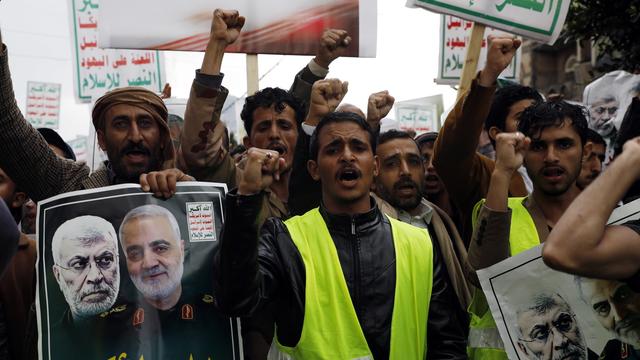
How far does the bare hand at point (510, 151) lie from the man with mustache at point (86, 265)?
140 cm

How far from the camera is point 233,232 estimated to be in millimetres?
2660

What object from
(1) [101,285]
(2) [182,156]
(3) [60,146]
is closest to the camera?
(1) [101,285]

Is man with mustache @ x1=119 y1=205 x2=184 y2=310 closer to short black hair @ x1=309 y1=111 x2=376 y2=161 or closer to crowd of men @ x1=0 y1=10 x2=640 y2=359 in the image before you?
crowd of men @ x1=0 y1=10 x2=640 y2=359

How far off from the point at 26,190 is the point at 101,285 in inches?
22.8

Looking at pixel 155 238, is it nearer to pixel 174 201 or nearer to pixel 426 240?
pixel 174 201

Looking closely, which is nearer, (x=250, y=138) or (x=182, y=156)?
(x=182, y=156)

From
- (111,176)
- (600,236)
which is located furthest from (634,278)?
(111,176)

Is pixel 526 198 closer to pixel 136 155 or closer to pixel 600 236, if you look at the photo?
pixel 600 236

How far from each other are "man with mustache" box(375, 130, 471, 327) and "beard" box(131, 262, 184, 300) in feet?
3.43

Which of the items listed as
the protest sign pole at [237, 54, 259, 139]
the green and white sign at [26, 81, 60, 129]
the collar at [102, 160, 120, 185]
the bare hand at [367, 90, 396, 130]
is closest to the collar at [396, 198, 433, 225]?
the bare hand at [367, 90, 396, 130]

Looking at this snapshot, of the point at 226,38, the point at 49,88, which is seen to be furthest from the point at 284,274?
the point at 49,88

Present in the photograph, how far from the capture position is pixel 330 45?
421 centimetres

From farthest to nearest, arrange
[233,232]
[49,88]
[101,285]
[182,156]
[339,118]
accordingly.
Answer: [49,88] < [182,156] < [339,118] < [101,285] < [233,232]

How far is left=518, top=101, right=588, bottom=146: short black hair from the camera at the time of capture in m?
3.39
